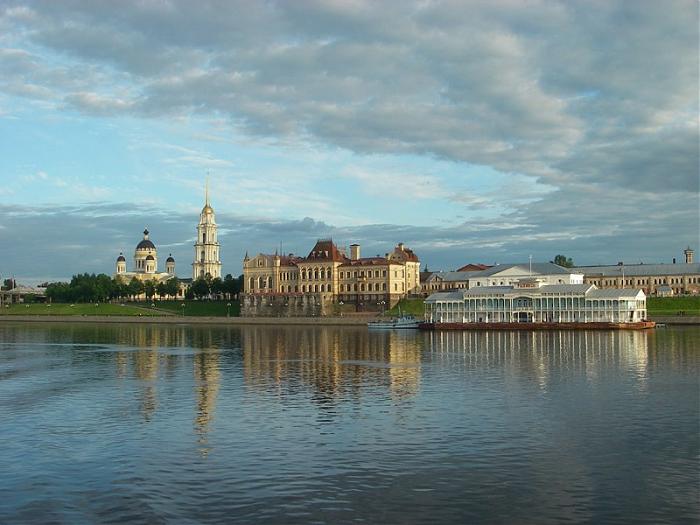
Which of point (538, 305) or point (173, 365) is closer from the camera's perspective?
point (173, 365)

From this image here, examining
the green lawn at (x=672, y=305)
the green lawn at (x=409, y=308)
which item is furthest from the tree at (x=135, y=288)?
the green lawn at (x=672, y=305)

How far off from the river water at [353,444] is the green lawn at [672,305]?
66.5m

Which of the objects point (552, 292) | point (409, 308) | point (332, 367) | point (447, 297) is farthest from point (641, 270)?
point (332, 367)

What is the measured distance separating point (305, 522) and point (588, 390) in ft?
78.6

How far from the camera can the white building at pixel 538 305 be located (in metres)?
99.8

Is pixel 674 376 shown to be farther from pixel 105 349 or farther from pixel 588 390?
pixel 105 349

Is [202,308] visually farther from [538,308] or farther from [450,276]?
[538,308]

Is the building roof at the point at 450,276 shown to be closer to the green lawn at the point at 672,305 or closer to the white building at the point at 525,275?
the white building at the point at 525,275

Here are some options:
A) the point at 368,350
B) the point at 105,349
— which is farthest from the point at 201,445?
the point at 105,349

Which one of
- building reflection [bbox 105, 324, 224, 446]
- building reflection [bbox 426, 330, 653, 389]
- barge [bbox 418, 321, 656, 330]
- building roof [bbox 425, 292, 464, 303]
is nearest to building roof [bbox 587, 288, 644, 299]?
barge [bbox 418, 321, 656, 330]

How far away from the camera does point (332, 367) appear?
51.2 metres

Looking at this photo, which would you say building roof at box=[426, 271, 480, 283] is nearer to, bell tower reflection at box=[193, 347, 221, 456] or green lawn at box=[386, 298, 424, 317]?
green lawn at box=[386, 298, 424, 317]

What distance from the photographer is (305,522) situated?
18.1 metres

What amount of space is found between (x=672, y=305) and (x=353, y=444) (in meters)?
103
